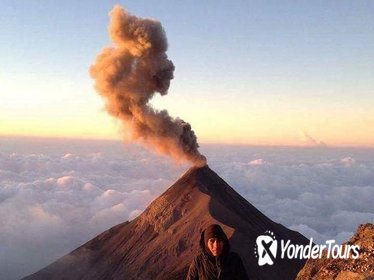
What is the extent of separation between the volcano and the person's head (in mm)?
59557

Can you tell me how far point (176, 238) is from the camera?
270 feet

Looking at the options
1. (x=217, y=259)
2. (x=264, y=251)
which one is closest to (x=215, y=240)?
(x=217, y=259)

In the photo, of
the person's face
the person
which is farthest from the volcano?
the person's face

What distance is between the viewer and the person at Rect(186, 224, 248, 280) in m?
10.8

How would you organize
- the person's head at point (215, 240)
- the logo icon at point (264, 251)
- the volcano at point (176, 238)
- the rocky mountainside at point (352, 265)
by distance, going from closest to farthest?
the person's head at point (215, 240) < the rocky mountainside at point (352, 265) < the logo icon at point (264, 251) < the volcano at point (176, 238)

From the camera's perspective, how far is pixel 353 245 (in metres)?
19.1

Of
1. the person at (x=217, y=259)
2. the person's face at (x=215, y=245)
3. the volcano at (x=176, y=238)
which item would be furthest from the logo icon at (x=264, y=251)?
the person's face at (x=215, y=245)

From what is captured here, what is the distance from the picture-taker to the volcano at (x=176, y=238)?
238 feet

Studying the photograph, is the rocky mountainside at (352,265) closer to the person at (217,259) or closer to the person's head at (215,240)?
the person at (217,259)

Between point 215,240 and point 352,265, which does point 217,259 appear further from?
point 352,265

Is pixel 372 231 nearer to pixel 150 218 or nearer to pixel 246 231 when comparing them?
pixel 246 231

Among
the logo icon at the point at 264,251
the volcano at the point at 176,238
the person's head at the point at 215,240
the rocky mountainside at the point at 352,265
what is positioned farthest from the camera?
the volcano at the point at 176,238

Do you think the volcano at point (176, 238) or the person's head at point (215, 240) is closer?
the person's head at point (215, 240)

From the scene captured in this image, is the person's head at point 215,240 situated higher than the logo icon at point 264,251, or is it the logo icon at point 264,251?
the person's head at point 215,240
